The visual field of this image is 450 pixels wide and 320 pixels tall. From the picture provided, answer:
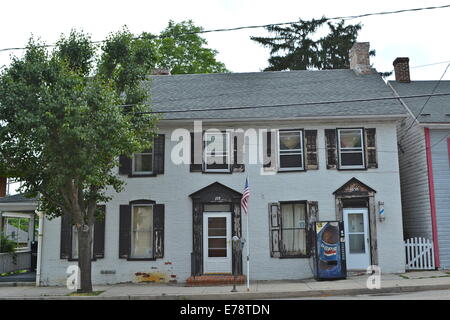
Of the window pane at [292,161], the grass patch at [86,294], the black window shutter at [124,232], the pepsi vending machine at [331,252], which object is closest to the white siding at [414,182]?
the pepsi vending machine at [331,252]

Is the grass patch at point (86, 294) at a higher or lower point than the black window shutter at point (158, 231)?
lower

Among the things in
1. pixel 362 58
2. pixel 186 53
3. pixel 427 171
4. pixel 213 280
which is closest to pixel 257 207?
pixel 213 280

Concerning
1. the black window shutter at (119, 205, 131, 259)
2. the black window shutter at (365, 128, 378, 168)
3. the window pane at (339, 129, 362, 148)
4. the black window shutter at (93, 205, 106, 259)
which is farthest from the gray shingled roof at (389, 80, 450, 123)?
the black window shutter at (93, 205, 106, 259)

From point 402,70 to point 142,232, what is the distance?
13.3 m

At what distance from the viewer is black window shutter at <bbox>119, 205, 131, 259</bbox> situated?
1597cm

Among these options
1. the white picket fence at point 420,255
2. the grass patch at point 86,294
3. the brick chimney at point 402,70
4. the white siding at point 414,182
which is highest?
the brick chimney at point 402,70

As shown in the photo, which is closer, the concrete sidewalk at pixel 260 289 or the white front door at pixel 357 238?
the concrete sidewalk at pixel 260 289

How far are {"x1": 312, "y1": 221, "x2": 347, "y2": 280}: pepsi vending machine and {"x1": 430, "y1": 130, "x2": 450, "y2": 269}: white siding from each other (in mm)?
3839

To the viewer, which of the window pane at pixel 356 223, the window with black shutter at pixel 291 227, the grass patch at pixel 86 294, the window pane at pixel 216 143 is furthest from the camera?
the window pane at pixel 216 143

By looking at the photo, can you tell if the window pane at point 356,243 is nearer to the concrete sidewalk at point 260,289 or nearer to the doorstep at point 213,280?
the concrete sidewalk at point 260,289

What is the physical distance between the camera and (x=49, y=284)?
1580 cm

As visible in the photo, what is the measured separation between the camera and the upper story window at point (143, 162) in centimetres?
1667

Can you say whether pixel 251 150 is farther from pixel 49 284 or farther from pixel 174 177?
pixel 49 284

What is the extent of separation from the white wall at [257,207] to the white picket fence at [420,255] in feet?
1.58
